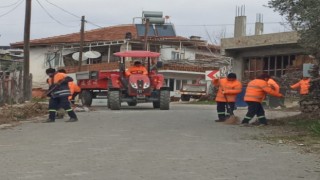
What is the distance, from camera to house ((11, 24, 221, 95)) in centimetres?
4969

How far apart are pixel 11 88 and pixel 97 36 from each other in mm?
30905

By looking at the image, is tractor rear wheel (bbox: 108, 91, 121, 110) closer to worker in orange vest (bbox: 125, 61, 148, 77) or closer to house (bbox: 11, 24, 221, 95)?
worker in orange vest (bbox: 125, 61, 148, 77)

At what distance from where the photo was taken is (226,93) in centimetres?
1634

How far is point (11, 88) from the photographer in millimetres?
23703

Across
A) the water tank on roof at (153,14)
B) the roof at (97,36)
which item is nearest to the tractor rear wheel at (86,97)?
the water tank on roof at (153,14)

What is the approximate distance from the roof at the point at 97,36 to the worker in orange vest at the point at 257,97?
36304 millimetres

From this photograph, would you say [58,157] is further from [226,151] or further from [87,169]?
[226,151]

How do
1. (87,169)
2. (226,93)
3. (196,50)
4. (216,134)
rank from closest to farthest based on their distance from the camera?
(87,169) → (216,134) → (226,93) → (196,50)

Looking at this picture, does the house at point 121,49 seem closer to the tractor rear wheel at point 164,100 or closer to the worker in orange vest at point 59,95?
the tractor rear wheel at point 164,100

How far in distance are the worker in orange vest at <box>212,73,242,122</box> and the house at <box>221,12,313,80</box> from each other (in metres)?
13.3

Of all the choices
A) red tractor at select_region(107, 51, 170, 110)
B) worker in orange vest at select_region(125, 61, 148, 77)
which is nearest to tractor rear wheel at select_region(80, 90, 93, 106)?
red tractor at select_region(107, 51, 170, 110)

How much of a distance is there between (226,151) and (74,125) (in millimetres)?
6153

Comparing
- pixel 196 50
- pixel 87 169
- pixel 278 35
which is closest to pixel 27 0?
pixel 278 35

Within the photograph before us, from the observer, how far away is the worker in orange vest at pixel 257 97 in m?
15.1
